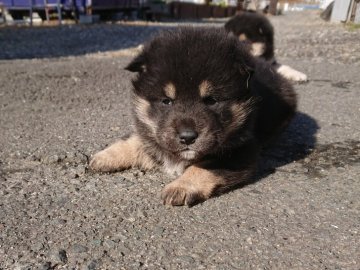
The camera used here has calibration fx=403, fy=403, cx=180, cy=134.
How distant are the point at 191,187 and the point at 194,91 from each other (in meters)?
0.64

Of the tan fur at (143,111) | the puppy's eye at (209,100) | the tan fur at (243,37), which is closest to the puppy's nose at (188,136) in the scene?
the puppy's eye at (209,100)

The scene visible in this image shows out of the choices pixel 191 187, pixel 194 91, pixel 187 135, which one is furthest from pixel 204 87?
pixel 191 187

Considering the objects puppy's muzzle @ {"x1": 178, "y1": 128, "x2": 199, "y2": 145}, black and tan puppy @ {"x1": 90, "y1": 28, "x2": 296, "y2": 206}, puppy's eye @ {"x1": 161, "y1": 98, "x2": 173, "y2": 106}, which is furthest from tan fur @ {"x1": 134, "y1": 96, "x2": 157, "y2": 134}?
puppy's muzzle @ {"x1": 178, "y1": 128, "x2": 199, "y2": 145}

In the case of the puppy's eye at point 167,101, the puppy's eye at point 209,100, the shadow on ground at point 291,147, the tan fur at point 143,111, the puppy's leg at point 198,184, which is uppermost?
the puppy's eye at point 209,100

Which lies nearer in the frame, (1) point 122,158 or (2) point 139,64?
(2) point 139,64

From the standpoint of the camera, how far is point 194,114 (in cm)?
263

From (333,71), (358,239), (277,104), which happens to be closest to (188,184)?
(358,239)

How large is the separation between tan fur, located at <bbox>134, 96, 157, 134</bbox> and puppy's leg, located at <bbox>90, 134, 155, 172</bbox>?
278mm

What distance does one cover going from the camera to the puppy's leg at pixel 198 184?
2.63m

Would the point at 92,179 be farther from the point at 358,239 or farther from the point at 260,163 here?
the point at 358,239

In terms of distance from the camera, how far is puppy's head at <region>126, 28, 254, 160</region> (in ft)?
8.57

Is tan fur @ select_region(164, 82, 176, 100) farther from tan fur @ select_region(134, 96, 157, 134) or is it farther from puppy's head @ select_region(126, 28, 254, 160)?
tan fur @ select_region(134, 96, 157, 134)

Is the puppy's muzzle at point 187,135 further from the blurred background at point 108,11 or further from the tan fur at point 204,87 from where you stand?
the blurred background at point 108,11

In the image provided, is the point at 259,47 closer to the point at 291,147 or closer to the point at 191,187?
the point at 291,147
